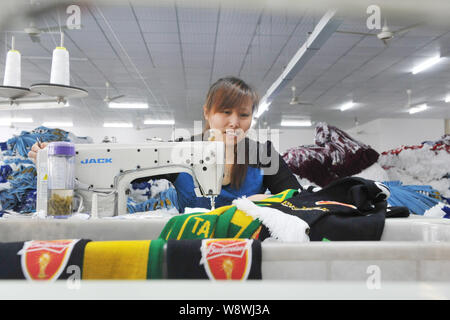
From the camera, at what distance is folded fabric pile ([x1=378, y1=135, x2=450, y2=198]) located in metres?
1.95

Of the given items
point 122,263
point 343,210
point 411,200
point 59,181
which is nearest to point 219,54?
point 411,200

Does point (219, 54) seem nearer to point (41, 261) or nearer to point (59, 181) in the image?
point (59, 181)

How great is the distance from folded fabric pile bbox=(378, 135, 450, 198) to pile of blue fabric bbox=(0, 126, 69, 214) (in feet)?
→ 6.25

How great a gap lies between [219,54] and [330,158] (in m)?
4.26

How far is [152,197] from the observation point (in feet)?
6.00

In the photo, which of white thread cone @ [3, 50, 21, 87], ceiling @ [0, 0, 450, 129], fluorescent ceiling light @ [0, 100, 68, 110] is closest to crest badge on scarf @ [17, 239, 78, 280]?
fluorescent ceiling light @ [0, 100, 68, 110]

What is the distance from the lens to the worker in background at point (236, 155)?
159 cm

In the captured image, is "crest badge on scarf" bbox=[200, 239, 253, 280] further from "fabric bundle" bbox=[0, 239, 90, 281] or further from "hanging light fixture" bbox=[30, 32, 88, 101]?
"hanging light fixture" bbox=[30, 32, 88, 101]

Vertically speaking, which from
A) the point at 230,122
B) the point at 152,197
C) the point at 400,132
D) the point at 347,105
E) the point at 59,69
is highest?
the point at 347,105

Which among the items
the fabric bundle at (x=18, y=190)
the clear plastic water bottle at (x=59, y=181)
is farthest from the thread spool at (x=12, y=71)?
the clear plastic water bottle at (x=59, y=181)

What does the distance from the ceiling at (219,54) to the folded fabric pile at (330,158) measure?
220 centimetres
